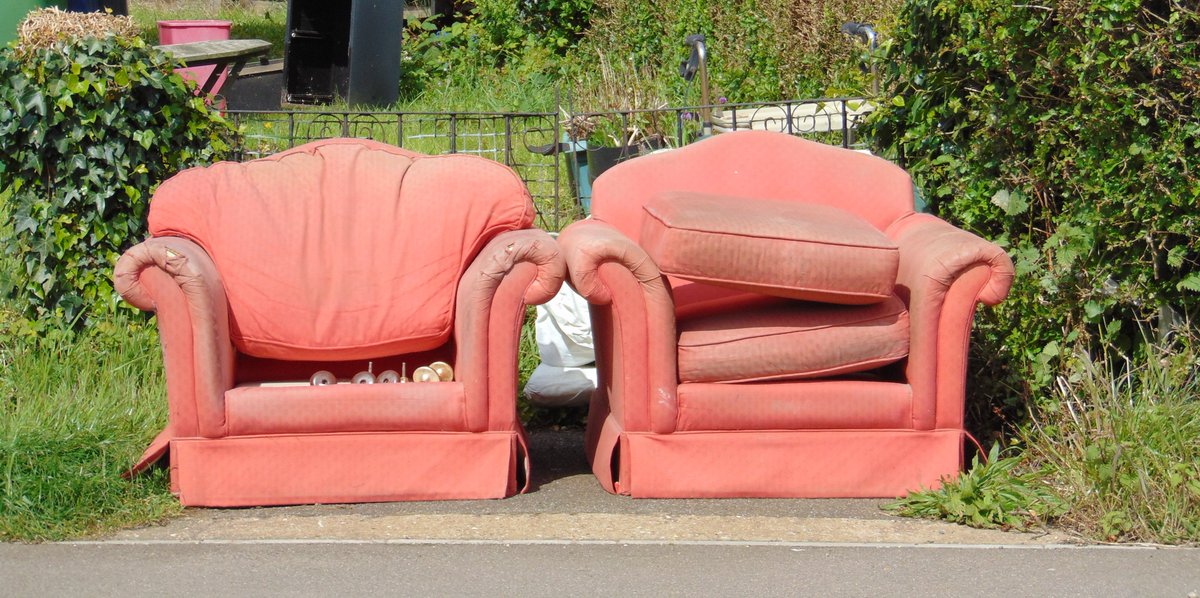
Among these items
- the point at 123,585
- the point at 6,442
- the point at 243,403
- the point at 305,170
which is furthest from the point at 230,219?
the point at 123,585

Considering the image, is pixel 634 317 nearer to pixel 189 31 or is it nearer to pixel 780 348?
pixel 780 348

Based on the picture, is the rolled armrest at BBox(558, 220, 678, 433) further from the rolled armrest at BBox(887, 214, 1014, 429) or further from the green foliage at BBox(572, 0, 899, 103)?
the green foliage at BBox(572, 0, 899, 103)

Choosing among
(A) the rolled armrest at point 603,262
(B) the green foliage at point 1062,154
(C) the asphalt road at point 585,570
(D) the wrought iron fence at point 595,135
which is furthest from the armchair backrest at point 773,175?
(C) the asphalt road at point 585,570

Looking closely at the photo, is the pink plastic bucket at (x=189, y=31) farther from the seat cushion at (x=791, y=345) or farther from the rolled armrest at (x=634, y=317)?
the seat cushion at (x=791, y=345)

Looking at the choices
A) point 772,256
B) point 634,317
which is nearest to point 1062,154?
point 772,256

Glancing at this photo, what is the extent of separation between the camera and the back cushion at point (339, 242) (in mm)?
4078

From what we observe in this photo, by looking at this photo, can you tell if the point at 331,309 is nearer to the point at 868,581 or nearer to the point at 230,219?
the point at 230,219

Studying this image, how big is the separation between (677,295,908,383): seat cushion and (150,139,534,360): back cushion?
747 mm

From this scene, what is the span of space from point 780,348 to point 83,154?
2699 mm

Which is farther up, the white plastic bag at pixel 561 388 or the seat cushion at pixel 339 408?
the seat cushion at pixel 339 408

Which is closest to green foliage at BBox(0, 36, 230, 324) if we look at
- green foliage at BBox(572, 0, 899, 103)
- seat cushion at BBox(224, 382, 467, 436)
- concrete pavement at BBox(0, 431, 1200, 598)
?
seat cushion at BBox(224, 382, 467, 436)

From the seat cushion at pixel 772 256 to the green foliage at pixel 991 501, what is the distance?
0.63 m

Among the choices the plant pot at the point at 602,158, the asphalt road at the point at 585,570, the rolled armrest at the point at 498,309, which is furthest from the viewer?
the plant pot at the point at 602,158

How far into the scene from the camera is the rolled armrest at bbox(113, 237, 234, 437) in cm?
373
